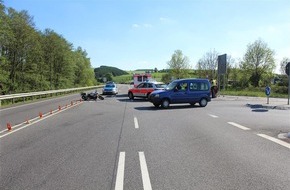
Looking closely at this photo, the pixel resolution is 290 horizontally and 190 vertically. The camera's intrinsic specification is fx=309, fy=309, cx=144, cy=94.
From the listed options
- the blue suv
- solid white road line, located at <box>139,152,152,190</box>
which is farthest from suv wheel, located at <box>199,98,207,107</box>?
solid white road line, located at <box>139,152,152,190</box>

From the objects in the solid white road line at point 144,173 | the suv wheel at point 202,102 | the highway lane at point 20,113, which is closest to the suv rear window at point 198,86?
the suv wheel at point 202,102

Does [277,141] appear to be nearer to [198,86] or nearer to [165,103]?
[165,103]

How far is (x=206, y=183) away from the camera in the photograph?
516 cm

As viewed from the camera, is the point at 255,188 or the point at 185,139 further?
the point at 185,139

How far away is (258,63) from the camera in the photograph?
7906cm

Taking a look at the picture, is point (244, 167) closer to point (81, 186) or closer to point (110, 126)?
point (81, 186)

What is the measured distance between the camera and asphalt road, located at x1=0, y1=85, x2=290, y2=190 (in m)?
5.26

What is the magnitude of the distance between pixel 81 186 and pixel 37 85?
157 ft

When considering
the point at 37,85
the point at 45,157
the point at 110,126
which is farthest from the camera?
the point at 37,85

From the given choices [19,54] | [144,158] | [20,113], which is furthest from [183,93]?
[19,54]

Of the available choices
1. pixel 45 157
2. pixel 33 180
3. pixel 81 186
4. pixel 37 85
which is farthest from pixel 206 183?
pixel 37 85

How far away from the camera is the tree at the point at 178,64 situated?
294 feet

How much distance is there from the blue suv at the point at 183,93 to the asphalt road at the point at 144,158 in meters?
9.14

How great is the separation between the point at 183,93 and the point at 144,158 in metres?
14.3
